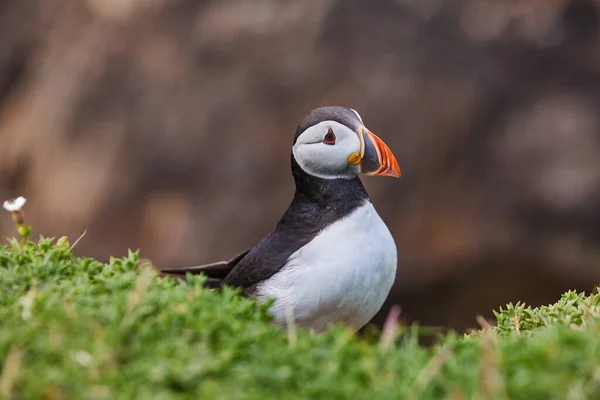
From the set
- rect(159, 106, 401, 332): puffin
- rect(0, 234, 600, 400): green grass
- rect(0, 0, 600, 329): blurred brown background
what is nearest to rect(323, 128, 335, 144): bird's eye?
rect(159, 106, 401, 332): puffin

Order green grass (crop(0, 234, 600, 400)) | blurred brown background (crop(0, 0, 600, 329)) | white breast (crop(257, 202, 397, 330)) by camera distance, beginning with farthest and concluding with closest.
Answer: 1. blurred brown background (crop(0, 0, 600, 329))
2. white breast (crop(257, 202, 397, 330))
3. green grass (crop(0, 234, 600, 400))

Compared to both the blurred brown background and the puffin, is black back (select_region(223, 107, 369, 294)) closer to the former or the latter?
the puffin

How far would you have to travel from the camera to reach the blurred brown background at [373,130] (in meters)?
6.91

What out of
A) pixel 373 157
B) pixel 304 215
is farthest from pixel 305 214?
→ pixel 373 157

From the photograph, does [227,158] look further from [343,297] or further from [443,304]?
[343,297]

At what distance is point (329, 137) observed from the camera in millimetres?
2922

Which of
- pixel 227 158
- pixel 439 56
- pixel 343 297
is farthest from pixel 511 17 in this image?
pixel 343 297

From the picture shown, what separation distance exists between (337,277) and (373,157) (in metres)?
0.45

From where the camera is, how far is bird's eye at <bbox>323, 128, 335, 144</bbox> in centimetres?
292

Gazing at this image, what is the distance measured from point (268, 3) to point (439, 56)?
159 centimetres

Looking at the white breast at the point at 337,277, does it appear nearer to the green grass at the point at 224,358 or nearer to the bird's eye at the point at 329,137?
the bird's eye at the point at 329,137

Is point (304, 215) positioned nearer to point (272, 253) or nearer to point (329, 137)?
point (272, 253)

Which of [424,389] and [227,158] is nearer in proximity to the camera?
[424,389]

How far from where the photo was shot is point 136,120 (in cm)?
795
